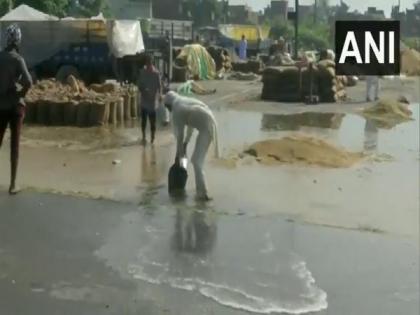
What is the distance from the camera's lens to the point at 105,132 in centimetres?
1708

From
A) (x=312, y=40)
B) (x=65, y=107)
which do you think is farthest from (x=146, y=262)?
(x=312, y=40)

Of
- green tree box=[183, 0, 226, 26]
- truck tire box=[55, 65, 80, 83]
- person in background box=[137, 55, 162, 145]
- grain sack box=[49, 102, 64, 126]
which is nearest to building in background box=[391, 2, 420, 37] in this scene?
person in background box=[137, 55, 162, 145]

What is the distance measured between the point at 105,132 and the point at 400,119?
8992mm

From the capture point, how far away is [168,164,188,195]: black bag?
10.2 m

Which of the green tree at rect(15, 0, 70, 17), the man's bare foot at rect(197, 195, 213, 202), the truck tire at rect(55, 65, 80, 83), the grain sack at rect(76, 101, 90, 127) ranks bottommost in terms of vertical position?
the man's bare foot at rect(197, 195, 213, 202)

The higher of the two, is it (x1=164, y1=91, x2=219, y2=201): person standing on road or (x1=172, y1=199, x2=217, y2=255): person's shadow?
(x1=164, y1=91, x2=219, y2=201): person standing on road

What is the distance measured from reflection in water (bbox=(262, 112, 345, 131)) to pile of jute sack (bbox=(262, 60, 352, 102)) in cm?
413

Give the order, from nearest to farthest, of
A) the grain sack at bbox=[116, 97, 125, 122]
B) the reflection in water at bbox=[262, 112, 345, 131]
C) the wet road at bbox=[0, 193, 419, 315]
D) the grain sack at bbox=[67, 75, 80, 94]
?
the wet road at bbox=[0, 193, 419, 315] → the grain sack at bbox=[116, 97, 125, 122] → the reflection in water at bbox=[262, 112, 345, 131] → the grain sack at bbox=[67, 75, 80, 94]

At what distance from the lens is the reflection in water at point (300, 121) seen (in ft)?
64.6

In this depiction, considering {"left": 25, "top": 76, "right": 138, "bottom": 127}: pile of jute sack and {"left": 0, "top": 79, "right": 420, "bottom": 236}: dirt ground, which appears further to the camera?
{"left": 25, "top": 76, "right": 138, "bottom": 127}: pile of jute sack

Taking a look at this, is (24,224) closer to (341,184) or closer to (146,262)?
(146,262)

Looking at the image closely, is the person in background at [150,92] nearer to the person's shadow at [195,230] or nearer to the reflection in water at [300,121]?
the reflection in water at [300,121]

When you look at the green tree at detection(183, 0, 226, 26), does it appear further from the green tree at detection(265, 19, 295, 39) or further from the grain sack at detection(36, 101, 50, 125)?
the grain sack at detection(36, 101, 50, 125)

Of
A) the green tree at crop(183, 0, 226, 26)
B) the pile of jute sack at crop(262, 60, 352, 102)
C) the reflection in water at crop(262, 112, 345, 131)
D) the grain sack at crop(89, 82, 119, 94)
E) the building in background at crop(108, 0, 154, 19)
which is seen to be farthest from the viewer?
the green tree at crop(183, 0, 226, 26)
